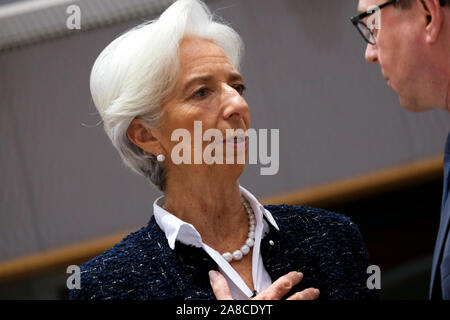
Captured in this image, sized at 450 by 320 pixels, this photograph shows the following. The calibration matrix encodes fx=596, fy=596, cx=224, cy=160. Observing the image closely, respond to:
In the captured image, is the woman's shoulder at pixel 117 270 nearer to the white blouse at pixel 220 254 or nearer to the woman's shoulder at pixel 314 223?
the white blouse at pixel 220 254

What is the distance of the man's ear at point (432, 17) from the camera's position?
121 cm

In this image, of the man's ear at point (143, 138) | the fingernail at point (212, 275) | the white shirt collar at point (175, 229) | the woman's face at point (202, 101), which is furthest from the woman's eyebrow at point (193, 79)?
the fingernail at point (212, 275)

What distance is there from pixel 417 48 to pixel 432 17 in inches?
2.7

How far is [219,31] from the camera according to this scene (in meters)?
1.51

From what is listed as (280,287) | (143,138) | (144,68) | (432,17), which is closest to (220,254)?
(280,287)

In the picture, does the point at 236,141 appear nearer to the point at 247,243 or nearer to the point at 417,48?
the point at 247,243

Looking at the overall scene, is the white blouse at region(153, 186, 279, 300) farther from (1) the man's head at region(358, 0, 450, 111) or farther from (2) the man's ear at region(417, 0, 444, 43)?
(2) the man's ear at region(417, 0, 444, 43)

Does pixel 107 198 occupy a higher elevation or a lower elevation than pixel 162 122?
lower
